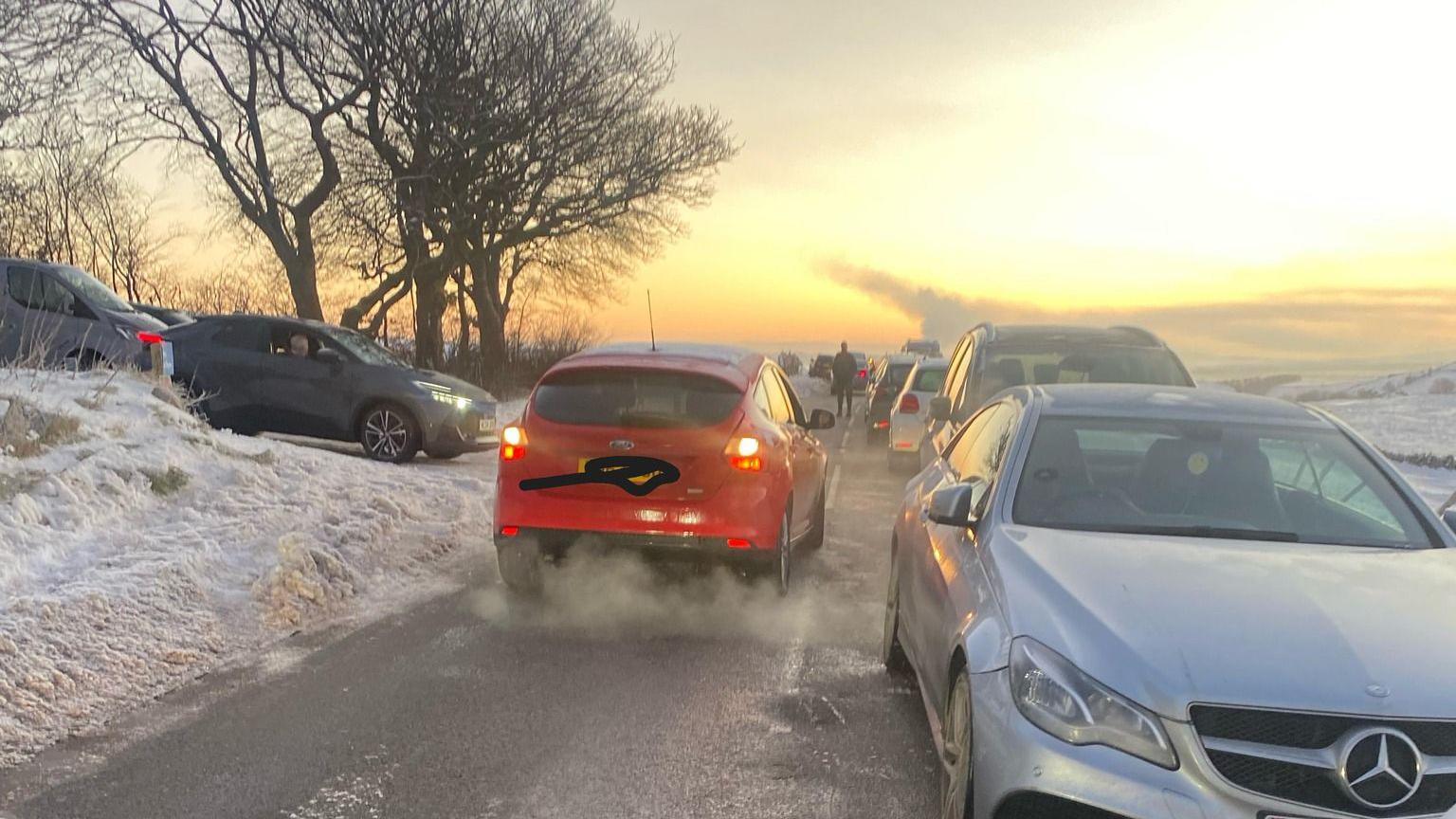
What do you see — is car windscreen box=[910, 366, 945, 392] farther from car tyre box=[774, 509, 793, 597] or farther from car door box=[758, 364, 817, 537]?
car tyre box=[774, 509, 793, 597]

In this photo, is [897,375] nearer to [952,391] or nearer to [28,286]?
[952,391]

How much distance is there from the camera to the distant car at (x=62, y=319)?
13938 mm

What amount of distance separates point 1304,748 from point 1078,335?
6585 millimetres

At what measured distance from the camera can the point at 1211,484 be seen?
14.3 ft

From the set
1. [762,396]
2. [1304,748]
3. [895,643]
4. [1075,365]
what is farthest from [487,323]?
[1304,748]

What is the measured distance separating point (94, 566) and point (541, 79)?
22.4 m

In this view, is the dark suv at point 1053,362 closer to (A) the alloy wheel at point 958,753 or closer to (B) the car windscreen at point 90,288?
(A) the alloy wheel at point 958,753

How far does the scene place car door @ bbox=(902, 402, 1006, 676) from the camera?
4301 millimetres

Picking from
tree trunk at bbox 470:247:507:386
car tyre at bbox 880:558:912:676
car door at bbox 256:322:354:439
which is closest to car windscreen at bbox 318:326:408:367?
car door at bbox 256:322:354:439

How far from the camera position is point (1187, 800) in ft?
9.05

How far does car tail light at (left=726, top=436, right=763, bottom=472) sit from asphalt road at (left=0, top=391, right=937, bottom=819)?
925mm

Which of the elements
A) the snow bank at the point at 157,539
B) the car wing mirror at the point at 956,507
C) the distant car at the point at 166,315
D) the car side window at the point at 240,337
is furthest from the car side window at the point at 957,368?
the distant car at the point at 166,315

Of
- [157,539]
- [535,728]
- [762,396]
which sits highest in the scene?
[762,396]

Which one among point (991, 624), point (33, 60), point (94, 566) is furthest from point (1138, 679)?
point (33, 60)
